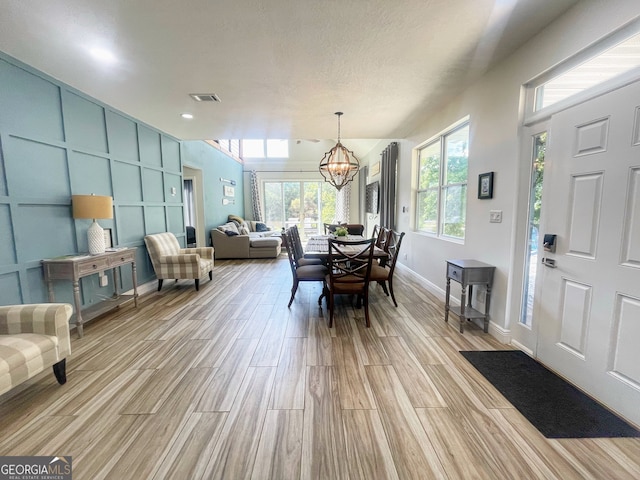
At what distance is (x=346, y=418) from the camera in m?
1.56

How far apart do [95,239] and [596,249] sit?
432 centimetres

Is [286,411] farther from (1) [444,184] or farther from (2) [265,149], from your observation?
(2) [265,149]

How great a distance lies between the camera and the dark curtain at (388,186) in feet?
18.0

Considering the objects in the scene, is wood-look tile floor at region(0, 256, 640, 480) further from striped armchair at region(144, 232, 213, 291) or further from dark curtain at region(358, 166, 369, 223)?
dark curtain at region(358, 166, 369, 223)

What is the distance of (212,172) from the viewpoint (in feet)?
22.7

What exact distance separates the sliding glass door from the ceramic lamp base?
22.5 ft

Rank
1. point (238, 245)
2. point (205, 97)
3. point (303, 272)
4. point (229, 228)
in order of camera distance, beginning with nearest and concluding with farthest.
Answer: point (205, 97)
point (303, 272)
point (238, 245)
point (229, 228)

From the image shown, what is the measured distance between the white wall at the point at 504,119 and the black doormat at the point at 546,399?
483 mm

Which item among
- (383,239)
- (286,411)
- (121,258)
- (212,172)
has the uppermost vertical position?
(212,172)

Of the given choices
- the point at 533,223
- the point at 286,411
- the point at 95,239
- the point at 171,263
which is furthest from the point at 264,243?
the point at 533,223

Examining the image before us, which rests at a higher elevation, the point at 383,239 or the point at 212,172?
the point at 212,172

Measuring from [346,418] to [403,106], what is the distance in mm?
3469

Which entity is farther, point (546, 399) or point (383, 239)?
point (383, 239)

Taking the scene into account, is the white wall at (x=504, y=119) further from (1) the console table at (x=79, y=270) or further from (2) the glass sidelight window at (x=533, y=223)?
(1) the console table at (x=79, y=270)
